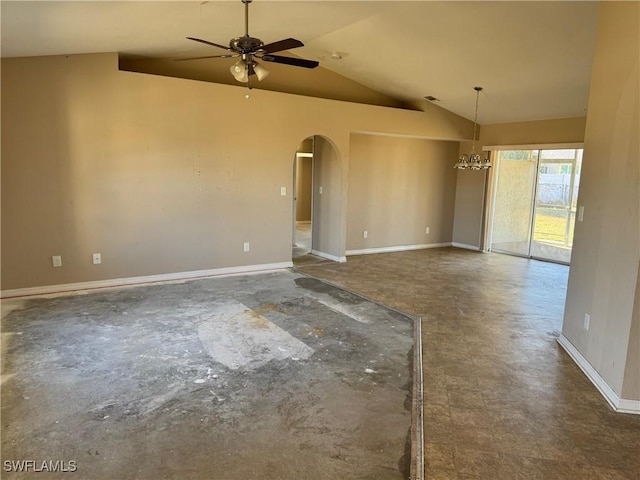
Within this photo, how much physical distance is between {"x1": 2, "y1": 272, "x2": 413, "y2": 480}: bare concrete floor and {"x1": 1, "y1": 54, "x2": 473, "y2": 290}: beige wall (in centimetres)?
80

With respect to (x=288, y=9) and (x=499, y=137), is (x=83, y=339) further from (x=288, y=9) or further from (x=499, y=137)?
(x=499, y=137)

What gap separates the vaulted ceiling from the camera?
346 centimetres

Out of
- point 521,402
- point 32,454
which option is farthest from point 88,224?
point 521,402

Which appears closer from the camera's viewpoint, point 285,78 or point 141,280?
point 141,280

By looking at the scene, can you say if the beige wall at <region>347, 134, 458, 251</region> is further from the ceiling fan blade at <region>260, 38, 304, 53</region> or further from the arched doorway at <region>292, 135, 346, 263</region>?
the ceiling fan blade at <region>260, 38, 304, 53</region>

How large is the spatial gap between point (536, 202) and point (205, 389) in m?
7.16

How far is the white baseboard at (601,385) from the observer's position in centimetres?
258

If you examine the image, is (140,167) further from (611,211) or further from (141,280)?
(611,211)

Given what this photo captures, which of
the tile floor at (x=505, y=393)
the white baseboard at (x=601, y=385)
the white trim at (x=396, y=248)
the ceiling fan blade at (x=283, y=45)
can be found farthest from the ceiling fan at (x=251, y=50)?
the white trim at (x=396, y=248)

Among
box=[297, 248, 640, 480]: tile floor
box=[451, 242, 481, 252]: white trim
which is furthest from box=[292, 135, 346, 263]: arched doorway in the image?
box=[451, 242, 481, 252]: white trim

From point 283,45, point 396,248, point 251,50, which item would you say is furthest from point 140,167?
point 396,248

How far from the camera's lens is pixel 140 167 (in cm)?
498

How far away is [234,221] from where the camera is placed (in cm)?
576

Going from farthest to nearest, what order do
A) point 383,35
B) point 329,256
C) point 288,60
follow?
point 329,256 → point 383,35 → point 288,60
